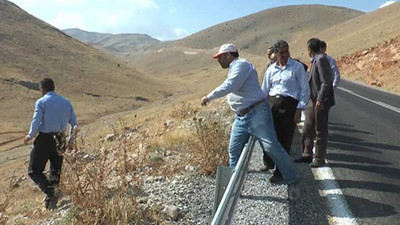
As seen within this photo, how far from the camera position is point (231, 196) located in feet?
11.6

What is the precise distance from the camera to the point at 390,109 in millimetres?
13758

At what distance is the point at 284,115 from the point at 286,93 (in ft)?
0.95

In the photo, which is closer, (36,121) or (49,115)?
(36,121)

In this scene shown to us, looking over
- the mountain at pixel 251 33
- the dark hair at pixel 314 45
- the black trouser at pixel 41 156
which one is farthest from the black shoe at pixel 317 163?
the mountain at pixel 251 33

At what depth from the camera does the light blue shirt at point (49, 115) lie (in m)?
6.52

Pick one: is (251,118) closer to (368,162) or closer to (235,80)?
(235,80)

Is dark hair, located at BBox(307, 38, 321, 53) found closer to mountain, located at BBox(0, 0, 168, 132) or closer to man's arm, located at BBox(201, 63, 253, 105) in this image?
man's arm, located at BBox(201, 63, 253, 105)

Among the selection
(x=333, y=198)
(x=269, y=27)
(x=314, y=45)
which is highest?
(x=269, y=27)

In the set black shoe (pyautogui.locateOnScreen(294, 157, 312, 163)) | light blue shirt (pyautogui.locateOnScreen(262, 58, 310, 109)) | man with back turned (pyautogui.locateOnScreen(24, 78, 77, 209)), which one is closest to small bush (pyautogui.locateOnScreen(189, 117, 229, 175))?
black shoe (pyautogui.locateOnScreen(294, 157, 312, 163))

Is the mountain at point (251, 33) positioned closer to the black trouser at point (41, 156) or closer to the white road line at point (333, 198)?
the black trouser at point (41, 156)

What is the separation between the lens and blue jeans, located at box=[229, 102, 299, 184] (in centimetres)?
493

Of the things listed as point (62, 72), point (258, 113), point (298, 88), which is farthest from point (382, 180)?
point (62, 72)

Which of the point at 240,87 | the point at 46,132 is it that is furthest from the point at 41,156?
the point at 240,87

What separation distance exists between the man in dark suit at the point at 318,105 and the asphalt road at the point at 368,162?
0.38 meters
